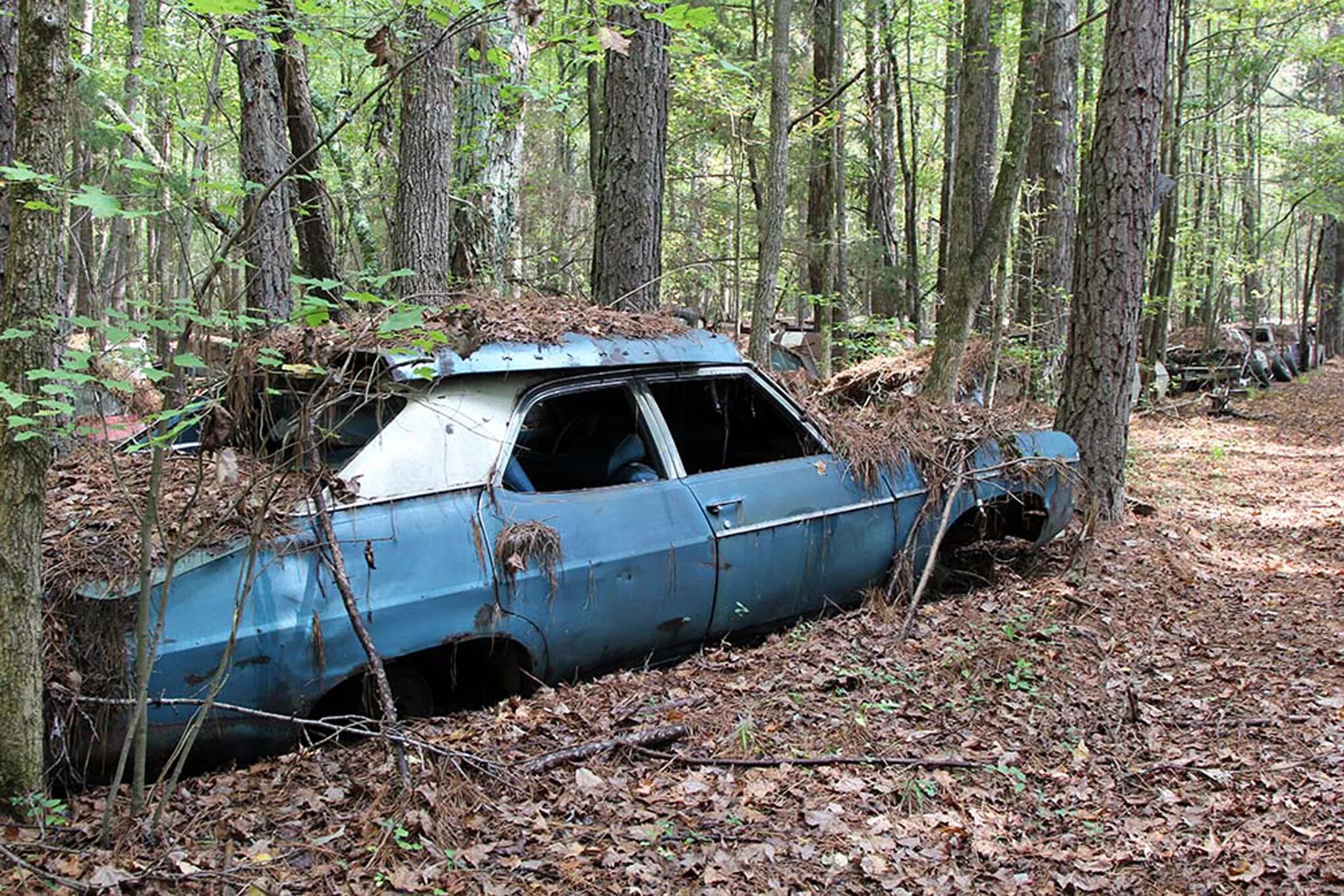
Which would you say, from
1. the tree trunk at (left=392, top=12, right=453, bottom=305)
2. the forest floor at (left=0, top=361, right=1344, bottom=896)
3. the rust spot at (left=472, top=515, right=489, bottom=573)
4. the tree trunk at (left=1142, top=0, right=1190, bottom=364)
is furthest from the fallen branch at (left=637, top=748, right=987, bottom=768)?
the tree trunk at (left=1142, top=0, right=1190, bottom=364)

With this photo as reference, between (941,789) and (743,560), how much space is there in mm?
1489

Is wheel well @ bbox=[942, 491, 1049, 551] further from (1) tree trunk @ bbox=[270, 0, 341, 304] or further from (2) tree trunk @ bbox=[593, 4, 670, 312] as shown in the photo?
(1) tree trunk @ bbox=[270, 0, 341, 304]

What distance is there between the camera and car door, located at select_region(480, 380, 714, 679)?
412 cm

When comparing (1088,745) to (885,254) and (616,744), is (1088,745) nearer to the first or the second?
(616,744)

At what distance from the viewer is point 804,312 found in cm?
3425

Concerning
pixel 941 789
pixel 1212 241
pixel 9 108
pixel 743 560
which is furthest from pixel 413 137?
pixel 1212 241

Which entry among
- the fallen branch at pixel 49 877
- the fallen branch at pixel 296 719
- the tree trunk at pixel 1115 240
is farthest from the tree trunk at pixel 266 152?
the tree trunk at pixel 1115 240

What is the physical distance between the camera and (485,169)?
36.3 ft

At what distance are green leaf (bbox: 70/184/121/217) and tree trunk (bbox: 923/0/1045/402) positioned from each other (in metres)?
6.63

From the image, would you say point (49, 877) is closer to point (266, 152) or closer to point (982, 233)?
point (266, 152)

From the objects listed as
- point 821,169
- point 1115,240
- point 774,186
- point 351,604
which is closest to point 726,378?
point 351,604

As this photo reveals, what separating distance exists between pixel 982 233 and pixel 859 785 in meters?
6.05

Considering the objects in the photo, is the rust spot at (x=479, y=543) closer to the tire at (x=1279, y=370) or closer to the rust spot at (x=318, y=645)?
the rust spot at (x=318, y=645)

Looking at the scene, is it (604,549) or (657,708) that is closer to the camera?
(657,708)
